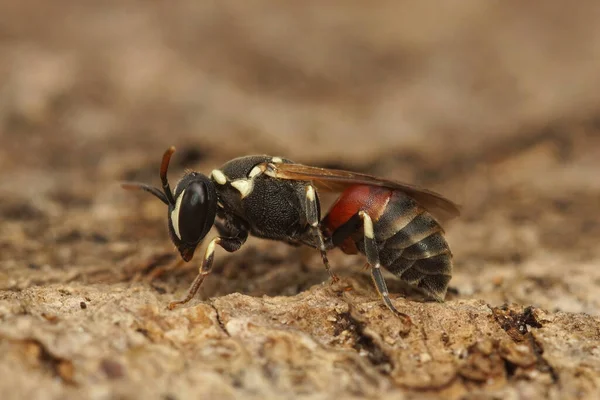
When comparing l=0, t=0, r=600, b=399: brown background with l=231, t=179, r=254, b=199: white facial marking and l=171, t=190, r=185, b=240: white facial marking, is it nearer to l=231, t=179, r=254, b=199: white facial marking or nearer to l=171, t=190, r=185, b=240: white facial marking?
l=171, t=190, r=185, b=240: white facial marking

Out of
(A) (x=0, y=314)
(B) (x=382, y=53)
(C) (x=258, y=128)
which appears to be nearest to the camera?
(A) (x=0, y=314)

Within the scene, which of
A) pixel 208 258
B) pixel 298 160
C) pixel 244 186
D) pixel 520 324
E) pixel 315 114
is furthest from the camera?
pixel 315 114

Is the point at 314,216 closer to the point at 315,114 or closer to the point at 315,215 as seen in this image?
the point at 315,215

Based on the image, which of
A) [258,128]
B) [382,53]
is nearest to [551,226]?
[258,128]

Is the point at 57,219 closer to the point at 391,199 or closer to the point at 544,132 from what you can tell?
the point at 391,199

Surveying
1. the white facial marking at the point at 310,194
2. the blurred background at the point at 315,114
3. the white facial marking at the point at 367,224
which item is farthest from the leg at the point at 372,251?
the blurred background at the point at 315,114

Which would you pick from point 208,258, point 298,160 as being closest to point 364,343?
point 208,258
